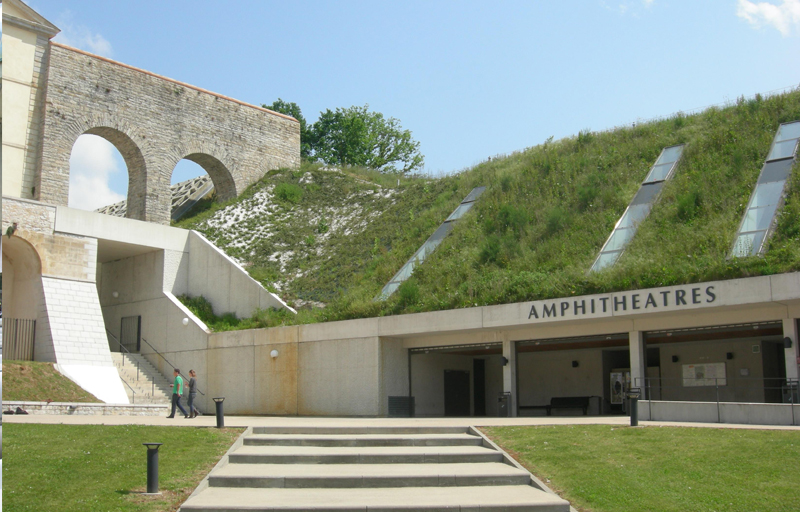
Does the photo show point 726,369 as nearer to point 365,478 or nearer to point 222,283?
point 365,478

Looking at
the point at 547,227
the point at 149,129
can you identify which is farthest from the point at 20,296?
the point at 547,227

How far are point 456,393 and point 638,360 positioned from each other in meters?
7.53

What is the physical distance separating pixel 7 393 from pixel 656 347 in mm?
17551

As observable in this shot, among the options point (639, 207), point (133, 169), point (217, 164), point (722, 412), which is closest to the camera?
point (722, 412)

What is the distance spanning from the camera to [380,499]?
9.05 m

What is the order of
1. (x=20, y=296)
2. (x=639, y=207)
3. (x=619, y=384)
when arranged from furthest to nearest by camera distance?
(x=20, y=296)
(x=619, y=384)
(x=639, y=207)

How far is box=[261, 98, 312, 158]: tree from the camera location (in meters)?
53.9

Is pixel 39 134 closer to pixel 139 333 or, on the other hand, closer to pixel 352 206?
pixel 139 333

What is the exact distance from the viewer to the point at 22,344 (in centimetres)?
2162

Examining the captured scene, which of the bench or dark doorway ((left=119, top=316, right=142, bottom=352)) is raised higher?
dark doorway ((left=119, top=316, right=142, bottom=352))

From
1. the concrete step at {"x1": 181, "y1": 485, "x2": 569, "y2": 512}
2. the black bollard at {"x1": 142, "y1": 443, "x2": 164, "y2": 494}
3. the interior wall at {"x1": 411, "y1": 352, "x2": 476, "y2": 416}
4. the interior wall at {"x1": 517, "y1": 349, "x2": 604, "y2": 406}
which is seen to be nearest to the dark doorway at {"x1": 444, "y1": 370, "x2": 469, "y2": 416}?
the interior wall at {"x1": 411, "y1": 352, "x2": 476, "y2": 416}

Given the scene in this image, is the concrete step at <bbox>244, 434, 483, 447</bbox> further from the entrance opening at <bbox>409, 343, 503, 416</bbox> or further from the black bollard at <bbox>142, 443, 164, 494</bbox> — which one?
the entrance opening at <bbox>409, 343, 503, 416</bbox>

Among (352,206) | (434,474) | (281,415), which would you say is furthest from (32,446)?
(352,206)

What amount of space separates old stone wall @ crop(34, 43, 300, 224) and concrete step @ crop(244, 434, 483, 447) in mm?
19008
